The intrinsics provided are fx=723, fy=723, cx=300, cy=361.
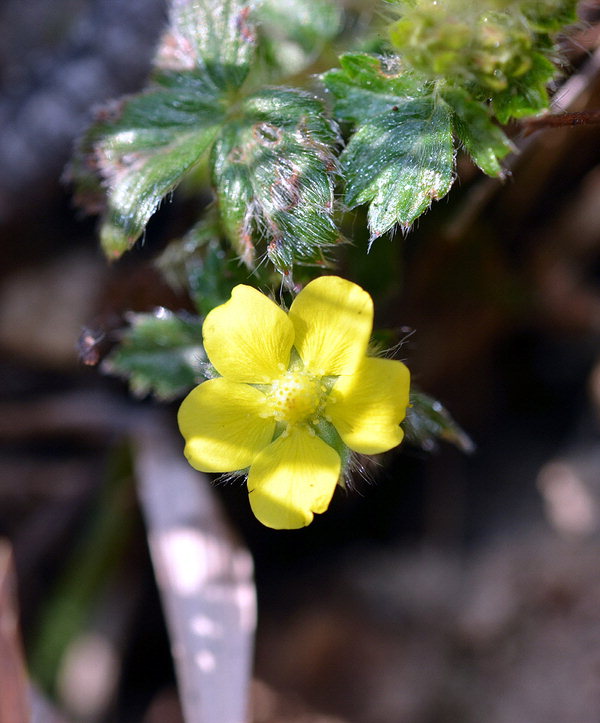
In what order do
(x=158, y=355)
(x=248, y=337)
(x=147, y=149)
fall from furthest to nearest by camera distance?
1. (x=158, y=355)
2. (x=147, y=149)
3. (x=248, y=337)

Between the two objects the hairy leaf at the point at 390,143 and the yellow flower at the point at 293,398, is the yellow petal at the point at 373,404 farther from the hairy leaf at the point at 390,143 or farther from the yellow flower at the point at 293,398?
the hairy leaf at the point at 390,143

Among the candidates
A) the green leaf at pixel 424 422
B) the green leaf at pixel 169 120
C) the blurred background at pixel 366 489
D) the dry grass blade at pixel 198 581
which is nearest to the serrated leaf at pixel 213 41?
the green leaf at pixel 169 120

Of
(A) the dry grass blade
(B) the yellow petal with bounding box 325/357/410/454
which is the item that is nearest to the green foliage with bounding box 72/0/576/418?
(B) the yellow petal with bounding box 325/357/410/454

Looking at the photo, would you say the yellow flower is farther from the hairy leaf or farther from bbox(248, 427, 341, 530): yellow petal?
the hairy leaf

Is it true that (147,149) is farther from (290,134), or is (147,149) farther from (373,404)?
(373,404)

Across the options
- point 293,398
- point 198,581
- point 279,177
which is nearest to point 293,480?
point 293,398

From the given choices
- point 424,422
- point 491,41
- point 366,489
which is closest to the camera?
point 491,41
